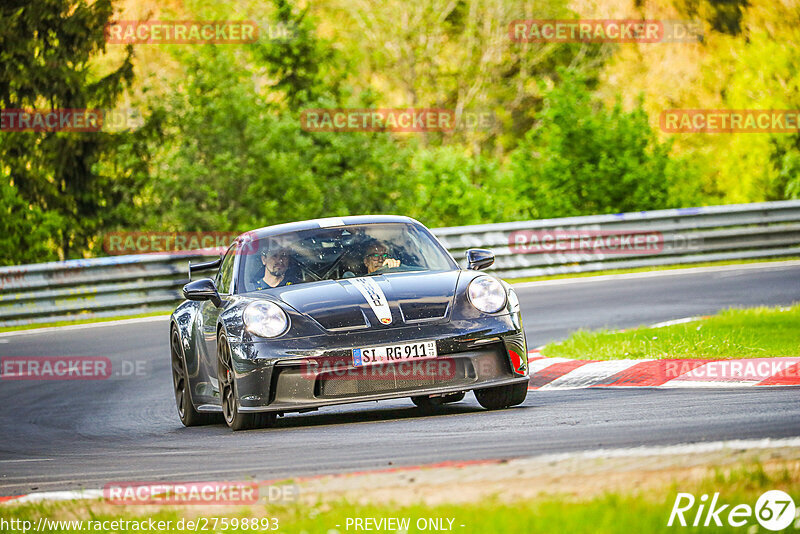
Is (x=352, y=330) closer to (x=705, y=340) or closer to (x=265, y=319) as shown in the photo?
(x=265, y=319)

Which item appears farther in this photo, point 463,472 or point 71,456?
point 71,456

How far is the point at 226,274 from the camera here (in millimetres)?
8938

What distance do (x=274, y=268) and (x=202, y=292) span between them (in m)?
0.50

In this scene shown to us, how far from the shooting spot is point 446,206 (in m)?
32.8

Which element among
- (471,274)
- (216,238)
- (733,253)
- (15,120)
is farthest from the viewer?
(15,120)

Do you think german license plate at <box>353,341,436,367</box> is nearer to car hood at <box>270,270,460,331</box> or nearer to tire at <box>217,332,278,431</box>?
car hood at <box>270,270,460,331</box>

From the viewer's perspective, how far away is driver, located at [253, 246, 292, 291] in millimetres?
8281

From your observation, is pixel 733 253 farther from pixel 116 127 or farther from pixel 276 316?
pixel 116 127

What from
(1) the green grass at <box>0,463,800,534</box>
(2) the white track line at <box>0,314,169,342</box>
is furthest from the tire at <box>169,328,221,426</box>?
(2) the white track line at <box>0,314,169,342</box>

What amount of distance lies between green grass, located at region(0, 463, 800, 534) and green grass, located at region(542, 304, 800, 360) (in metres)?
5.26

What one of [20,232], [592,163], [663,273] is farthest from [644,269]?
[20,232]

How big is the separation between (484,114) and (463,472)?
43.0 meters

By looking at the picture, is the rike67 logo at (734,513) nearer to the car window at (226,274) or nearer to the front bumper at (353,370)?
the front bumper at (353,370)

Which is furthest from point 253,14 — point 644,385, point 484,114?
point 644,385
